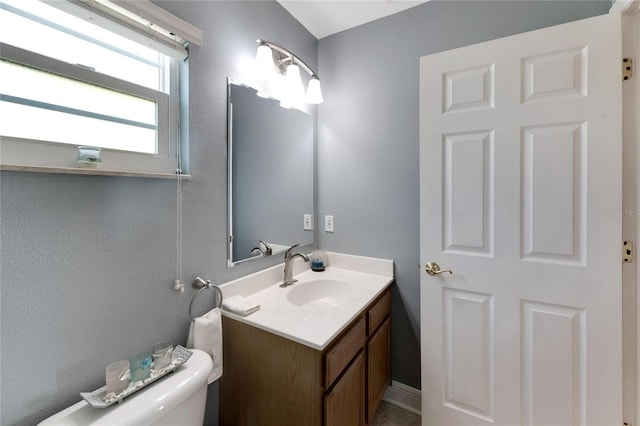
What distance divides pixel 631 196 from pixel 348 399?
4.75ft

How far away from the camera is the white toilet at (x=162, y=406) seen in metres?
0.68

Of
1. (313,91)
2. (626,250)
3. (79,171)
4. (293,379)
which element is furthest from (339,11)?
(293,379)

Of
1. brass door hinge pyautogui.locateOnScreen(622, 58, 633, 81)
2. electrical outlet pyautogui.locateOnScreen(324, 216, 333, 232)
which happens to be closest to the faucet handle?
electrical outlet pyautogui.locateOnScreen(324, 216, 333, 232)

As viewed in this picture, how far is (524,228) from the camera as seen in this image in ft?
3.80

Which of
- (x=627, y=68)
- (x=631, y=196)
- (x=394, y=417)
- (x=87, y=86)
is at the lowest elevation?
(x=394, y=417)

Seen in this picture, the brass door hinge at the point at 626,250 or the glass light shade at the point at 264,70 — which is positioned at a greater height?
the glass light shade at the point at 264,70

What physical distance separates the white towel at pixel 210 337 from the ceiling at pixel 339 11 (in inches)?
69.0

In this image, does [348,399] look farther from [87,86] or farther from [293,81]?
[293,81]

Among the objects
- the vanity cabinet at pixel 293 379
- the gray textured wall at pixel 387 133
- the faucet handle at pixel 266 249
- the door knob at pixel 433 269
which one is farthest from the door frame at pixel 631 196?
the faucet handle at pixel 266 249

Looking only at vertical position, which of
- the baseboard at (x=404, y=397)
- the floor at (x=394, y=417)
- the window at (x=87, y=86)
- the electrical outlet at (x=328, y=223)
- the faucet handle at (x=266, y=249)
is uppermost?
the window at (x=87, y=86)

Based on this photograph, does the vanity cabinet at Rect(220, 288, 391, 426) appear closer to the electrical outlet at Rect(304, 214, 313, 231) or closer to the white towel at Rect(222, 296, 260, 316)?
the white towel at Rect(222, 296, 260, 316)

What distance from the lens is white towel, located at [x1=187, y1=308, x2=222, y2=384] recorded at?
0.99 m

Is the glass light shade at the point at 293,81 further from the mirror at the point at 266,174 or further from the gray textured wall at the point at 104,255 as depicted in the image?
the gray textured wall at the point at 104,255

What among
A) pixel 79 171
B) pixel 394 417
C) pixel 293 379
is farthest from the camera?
pixel 394 417
